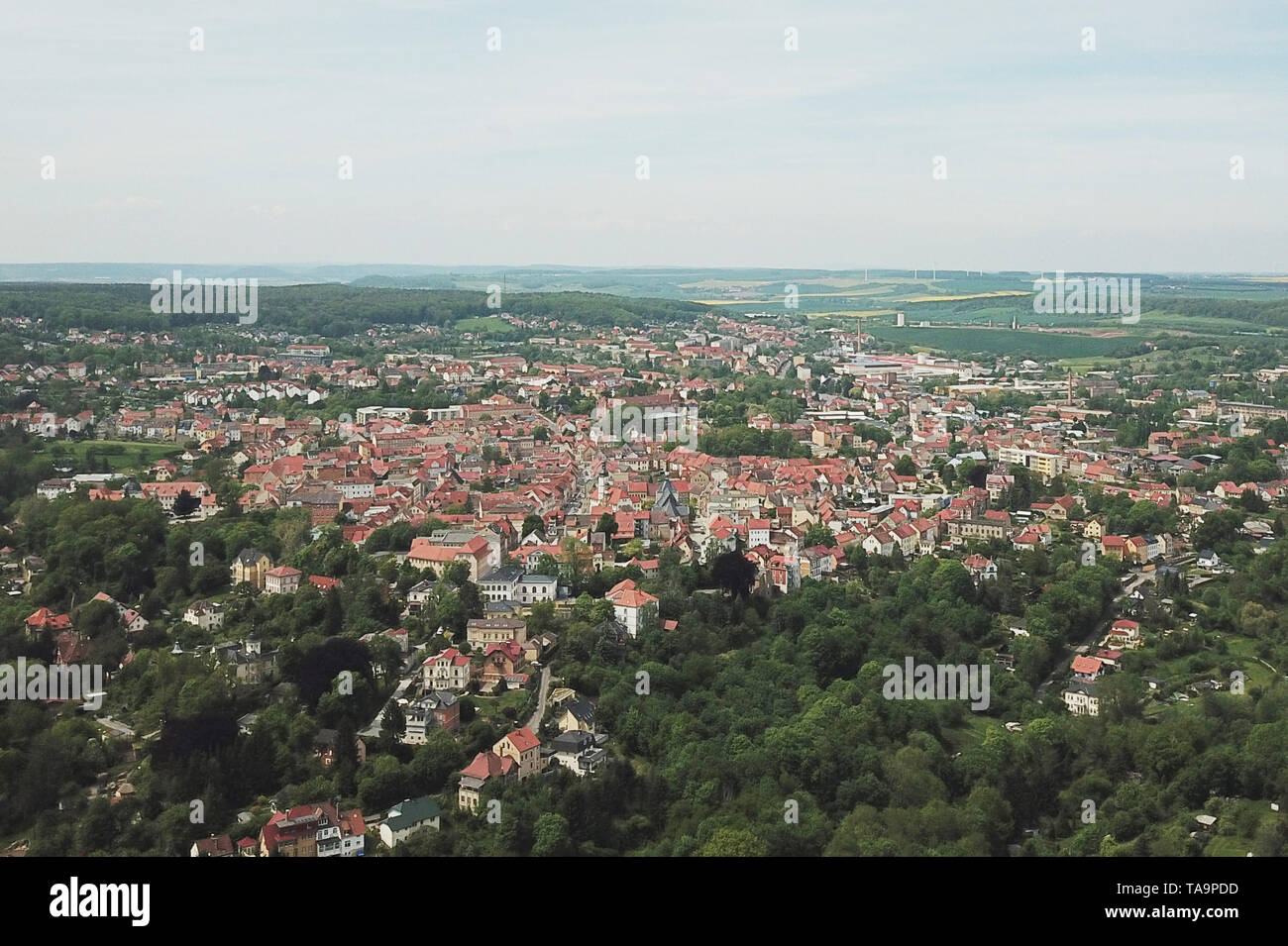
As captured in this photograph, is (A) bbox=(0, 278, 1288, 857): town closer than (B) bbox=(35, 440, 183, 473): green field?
Yes

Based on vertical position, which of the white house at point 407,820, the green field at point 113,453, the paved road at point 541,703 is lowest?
the white house at point 407,820

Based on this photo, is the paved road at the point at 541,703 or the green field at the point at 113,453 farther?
the green field at the point at 113,453

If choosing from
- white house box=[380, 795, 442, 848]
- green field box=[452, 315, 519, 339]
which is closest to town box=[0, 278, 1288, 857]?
white house box=[380, 795, 442, 848]

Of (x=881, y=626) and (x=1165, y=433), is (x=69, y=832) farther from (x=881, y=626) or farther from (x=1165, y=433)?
(x=1165, y=433)

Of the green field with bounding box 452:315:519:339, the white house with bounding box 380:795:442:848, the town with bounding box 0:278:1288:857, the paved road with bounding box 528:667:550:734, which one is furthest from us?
the green field with bounding box 452:315:519:339

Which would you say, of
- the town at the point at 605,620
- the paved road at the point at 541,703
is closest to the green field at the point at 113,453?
the town at the point at 605,620

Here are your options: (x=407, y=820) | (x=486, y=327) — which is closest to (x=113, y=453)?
(x=407, y=820)

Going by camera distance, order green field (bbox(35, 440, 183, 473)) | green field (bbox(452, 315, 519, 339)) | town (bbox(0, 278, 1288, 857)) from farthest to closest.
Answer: green field (bbox(452, 315, 519, 339)), green field (bbox(35, 440, 183, 473)), town (bbox(0, 278, 1288, 857))

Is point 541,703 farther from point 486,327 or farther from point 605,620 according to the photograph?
point 486,327

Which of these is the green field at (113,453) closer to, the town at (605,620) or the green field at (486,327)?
the town at (605,620)

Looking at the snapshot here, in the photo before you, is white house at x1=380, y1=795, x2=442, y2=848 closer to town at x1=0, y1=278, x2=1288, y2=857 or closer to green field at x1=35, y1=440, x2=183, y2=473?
town at x1=0, y1=278, x2=1288, y2=857
